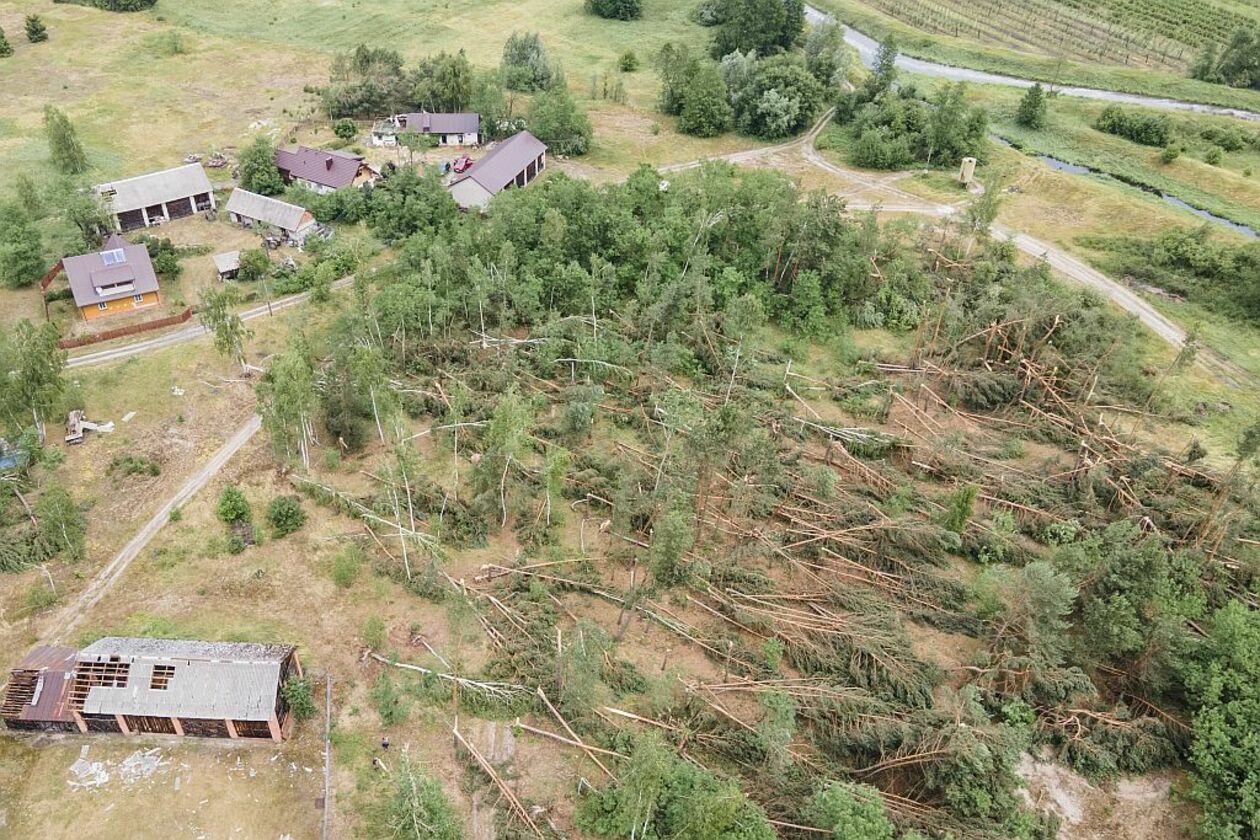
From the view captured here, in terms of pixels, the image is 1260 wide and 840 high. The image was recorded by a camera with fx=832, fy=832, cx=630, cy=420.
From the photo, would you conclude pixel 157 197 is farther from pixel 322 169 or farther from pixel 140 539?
pixel 140 539

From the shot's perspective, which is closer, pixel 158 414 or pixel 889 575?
pixel 889 575

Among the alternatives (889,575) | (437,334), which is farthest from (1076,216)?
(437,334)

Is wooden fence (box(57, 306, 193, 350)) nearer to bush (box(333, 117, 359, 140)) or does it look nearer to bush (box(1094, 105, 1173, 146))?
bush (box(333, 117, 359, 140))

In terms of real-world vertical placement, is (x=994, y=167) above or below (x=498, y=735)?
above

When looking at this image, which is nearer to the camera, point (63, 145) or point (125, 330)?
point (125, 330)

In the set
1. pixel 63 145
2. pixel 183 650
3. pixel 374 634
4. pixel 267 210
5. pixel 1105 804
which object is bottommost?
pixel 1105 804

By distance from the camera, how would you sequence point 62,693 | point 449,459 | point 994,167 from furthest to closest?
point 994,167, point 449,459, point 62,693

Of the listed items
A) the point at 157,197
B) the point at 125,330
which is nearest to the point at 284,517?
the point at 125,330

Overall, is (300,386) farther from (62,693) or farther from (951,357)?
(951,357)
